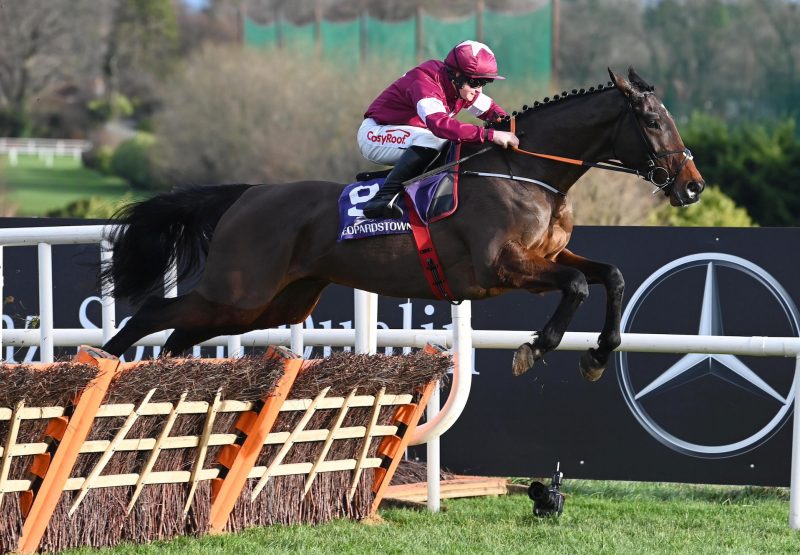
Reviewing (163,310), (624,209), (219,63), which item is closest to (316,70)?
(219,63)

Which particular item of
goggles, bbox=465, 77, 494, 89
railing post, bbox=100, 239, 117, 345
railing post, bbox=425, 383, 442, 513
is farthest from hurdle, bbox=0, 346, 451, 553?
goggles, bbox=465, 77, 494, 89

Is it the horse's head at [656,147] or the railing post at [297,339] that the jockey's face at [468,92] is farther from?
the railing post at [297,339]

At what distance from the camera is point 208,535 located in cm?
491

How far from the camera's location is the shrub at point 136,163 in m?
33.0

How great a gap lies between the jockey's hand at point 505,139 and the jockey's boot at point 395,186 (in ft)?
1.11

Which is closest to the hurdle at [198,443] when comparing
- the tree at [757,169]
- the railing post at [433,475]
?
the railing post at [433,475]

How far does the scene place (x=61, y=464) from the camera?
14.3 ft

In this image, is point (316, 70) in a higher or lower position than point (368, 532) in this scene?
higher

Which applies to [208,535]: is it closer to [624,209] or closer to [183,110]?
[624,209]

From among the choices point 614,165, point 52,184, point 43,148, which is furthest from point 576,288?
point 43,148

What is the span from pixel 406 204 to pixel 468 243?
0.35m

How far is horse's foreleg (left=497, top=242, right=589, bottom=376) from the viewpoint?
201 inches

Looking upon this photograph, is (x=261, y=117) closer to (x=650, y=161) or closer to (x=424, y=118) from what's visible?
(x=424, y=118)

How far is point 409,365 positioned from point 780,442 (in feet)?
→ 7.47
